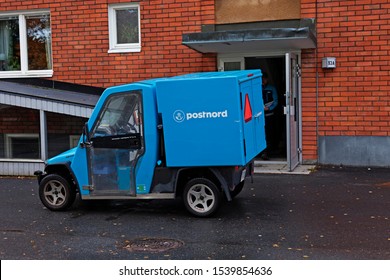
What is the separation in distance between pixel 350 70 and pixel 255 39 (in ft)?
7.56

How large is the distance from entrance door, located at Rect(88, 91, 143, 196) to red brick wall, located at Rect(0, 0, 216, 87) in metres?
5.07

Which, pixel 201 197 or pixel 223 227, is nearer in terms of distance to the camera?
pixel 223 227

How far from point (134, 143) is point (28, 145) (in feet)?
15.9

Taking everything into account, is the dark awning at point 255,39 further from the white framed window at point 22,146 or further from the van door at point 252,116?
the white framed window at point 22,146

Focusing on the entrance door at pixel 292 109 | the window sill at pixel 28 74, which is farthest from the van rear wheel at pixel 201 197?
the window sill at pixel 28 74

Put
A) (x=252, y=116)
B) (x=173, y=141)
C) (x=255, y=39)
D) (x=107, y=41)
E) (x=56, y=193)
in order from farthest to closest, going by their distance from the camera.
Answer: (x=107, y=41), (x=255, y=39), (x=56, y=193), (x=252, y=116), (x=173, y=141)

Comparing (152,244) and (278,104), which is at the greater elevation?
(278,104)

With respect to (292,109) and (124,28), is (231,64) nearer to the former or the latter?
(292,109)

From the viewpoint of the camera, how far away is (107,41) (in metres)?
12.6

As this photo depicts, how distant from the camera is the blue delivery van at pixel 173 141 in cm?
686

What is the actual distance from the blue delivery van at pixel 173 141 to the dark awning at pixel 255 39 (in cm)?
264

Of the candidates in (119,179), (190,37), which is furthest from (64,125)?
(119,179)

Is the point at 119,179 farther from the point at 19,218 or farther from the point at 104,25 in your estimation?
the point at 104,25

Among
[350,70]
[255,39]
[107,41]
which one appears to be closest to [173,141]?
[255,39]
